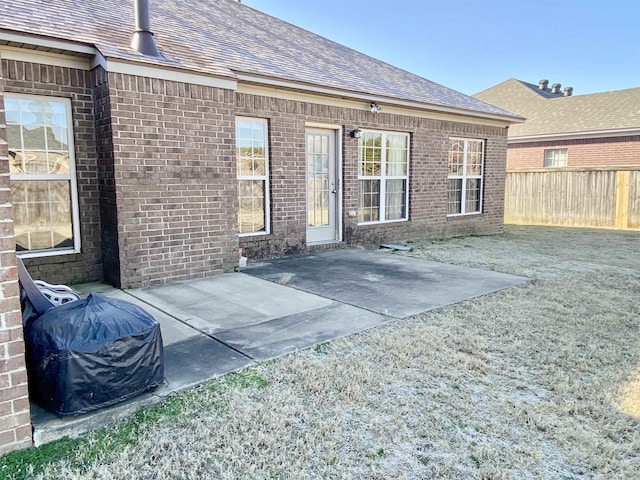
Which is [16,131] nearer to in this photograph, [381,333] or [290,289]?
[290,289]

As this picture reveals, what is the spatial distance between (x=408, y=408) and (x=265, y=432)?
3.10ft

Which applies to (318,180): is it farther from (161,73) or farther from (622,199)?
(622,199)

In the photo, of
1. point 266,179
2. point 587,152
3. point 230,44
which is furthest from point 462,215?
point 587,152

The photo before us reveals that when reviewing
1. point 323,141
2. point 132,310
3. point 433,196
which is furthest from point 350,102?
point 132,310

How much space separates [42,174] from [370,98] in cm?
595

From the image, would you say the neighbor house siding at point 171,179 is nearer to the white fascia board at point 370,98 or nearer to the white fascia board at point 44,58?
the white fascia board at point 44,58

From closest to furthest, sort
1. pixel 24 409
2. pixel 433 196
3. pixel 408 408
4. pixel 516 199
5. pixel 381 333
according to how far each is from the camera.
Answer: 1. pixel 24 409
2. pixel 408 408
3. pixel 381 333
4. pixel 433 196
5. pixel 516 199

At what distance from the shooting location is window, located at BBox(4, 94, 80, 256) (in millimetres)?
5414

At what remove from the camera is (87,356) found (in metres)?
2.58

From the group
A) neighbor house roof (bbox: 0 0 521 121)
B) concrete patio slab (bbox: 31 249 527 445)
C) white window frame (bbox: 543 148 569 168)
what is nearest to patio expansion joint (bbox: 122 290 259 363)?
concrete patio slab (bbox: 31 249 527 445)

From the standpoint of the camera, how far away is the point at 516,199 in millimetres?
16625

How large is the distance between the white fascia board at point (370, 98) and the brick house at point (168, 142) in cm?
3

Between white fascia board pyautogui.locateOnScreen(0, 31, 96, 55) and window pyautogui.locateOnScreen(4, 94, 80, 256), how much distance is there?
2.12ft

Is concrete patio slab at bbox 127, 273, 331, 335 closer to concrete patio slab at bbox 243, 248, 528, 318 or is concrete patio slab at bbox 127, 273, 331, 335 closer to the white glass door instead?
concrete patio slab at bbox 243, 248, 528, 318
